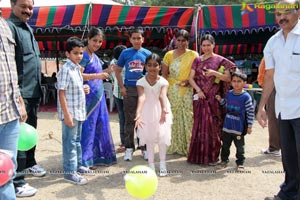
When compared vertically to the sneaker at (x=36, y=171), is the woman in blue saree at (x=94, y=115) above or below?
above

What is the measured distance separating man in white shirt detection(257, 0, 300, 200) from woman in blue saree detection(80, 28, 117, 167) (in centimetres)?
184

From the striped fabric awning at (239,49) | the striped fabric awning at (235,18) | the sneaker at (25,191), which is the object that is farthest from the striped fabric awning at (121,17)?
the sneaker at (25,191)

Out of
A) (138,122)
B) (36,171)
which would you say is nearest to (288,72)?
(138,122)

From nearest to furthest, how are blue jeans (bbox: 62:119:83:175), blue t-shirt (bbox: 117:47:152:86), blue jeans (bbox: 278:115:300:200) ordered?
blue jeans (bbox: 278:115:300:200) → blue jeans (bbox: 62:119:83:175) → blue t-shirt (bbox: 117:47:152:86)

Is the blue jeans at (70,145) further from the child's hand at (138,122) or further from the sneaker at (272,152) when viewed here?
the sneaker at (272,152)

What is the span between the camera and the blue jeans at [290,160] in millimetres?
2871

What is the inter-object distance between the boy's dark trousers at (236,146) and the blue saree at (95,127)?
1429 millimetres

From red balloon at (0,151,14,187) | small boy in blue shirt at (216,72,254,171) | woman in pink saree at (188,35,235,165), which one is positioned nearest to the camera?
red balloon at (0,151,14,187)

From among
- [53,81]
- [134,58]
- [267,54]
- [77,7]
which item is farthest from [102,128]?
[53,81]

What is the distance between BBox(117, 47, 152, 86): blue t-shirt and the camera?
13.9 ft

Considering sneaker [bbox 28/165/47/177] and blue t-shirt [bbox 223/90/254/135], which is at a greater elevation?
blue t-shirt [bbox 223/90/254/135]

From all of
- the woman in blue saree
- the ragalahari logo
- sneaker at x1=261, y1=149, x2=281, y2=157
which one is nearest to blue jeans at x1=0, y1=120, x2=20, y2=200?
the woman in blue saree

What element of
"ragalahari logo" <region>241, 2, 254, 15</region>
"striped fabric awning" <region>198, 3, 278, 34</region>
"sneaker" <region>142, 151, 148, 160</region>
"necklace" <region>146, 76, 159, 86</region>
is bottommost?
"sneaker" <region>142, 151, 148, 160</region>

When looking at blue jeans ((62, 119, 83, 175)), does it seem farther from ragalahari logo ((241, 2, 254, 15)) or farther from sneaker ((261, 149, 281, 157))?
ragalahari logo ((241, 2, 254, 15))
